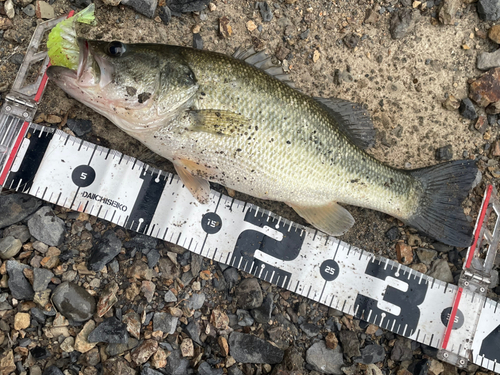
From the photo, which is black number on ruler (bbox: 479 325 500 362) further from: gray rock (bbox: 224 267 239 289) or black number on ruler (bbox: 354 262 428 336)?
gray rock (bbox: 224 267 239 289)

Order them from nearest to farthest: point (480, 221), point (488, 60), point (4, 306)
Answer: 1. point (4, 306)
2. point (480, 221)
3. point (488, 60)

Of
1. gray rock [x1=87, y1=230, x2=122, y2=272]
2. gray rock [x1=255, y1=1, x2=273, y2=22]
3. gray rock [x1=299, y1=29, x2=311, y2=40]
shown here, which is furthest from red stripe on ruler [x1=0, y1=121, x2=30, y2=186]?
gray rock [x1=299, y1=29, x2=311, y2=40]

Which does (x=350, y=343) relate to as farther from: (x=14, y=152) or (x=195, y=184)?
(x=14, y=152)

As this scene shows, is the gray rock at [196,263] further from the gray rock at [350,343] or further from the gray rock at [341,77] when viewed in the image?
the gray rock at [341,77]

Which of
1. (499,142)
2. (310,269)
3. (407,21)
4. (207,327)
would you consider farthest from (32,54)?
(499,142)

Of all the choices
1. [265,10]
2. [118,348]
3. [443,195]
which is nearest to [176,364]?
[118,348]

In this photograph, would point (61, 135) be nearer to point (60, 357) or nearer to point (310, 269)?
point (60, 357)

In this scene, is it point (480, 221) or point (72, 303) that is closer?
point (72, 303)
